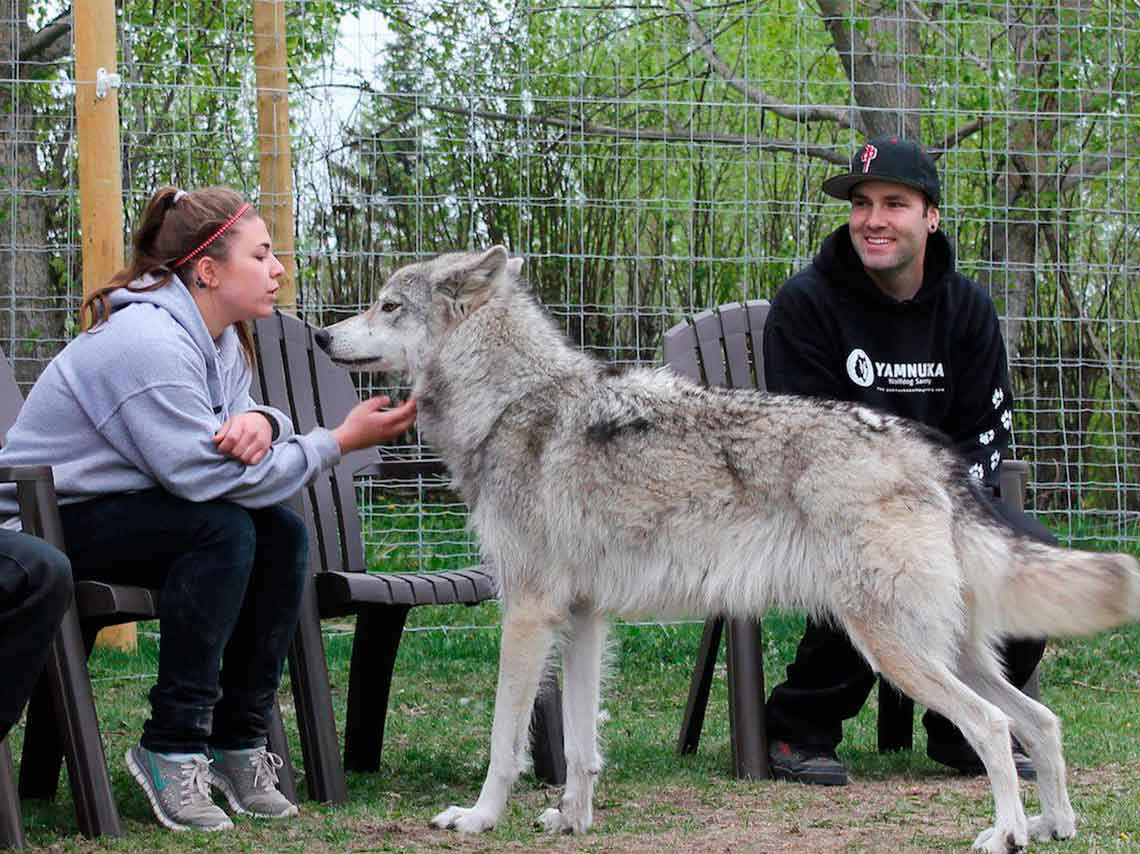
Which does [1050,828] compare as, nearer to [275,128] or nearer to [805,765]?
[805,765]

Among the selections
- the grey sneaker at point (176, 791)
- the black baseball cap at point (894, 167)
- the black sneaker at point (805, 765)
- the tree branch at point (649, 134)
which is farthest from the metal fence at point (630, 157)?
the grey sneaker at point (176, 791)

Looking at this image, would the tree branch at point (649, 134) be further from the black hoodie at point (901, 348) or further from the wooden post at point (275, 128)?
the black hoodie at point (901, 348)

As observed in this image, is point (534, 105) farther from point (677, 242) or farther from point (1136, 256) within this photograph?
point (1136, 256)

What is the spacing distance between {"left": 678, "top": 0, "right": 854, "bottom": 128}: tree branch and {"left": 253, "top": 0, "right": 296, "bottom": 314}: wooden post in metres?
2.11

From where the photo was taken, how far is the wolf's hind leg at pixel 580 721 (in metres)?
4.12

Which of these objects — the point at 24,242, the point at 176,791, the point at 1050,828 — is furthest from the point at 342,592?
the point at 24,242

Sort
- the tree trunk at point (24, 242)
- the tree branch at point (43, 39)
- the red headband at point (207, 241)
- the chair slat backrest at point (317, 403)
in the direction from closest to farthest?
the red headband at point (207, 241) < the chair slat backrest at point (317, 403) < the tree trunk at point (24, 242) < the tree branch at point (43, 39)

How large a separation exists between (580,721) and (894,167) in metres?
2.03

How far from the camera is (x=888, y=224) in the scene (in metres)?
4.89

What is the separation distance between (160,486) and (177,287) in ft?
1.84

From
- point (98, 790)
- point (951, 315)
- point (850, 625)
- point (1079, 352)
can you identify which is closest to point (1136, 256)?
point (1079, 352)

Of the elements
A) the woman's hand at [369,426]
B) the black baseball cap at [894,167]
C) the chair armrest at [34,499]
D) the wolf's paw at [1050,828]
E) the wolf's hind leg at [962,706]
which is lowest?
the wolf's paw at [1050,828]

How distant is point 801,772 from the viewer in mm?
4871

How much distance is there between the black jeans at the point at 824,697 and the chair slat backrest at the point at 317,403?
1.53 m
